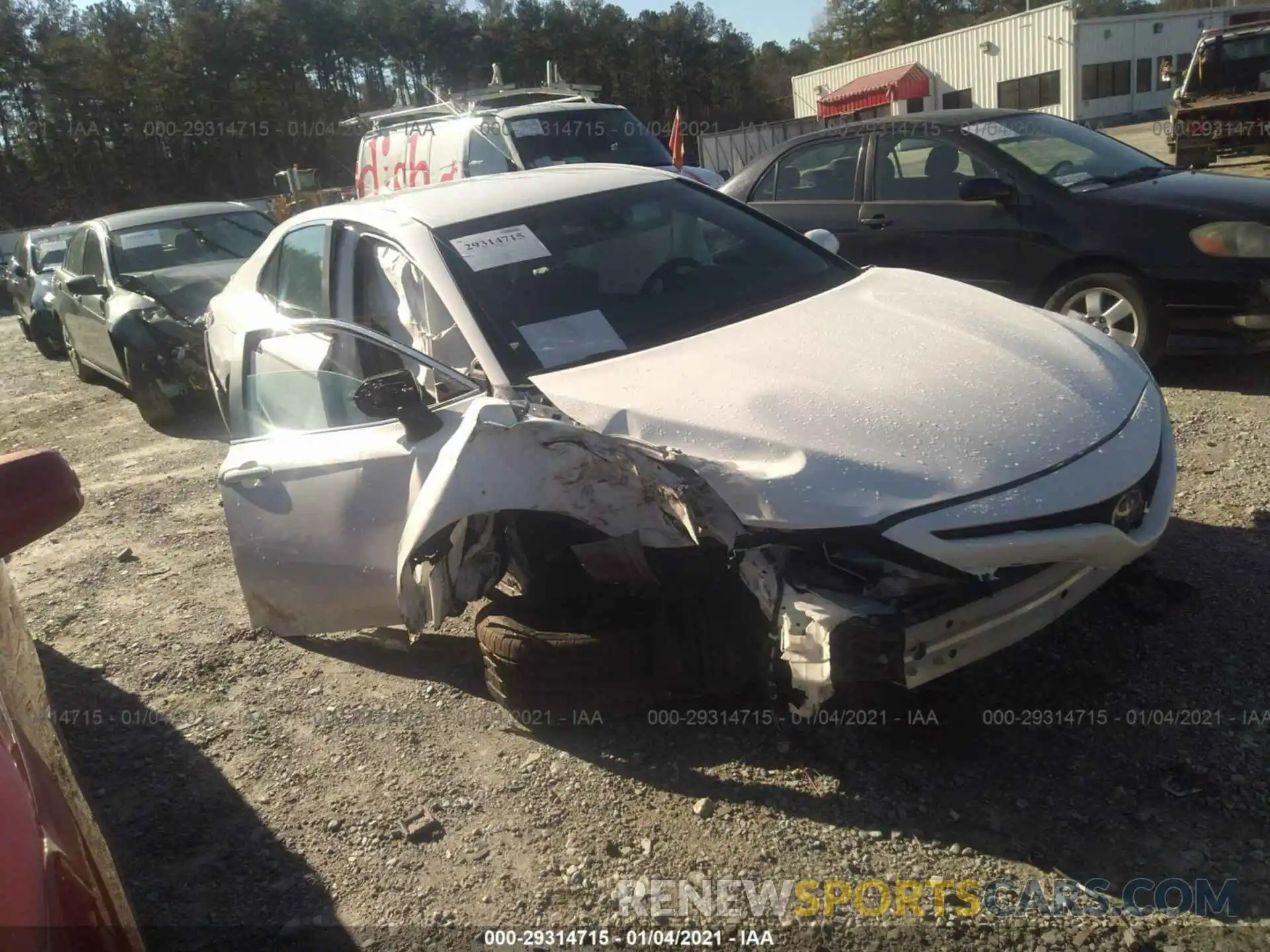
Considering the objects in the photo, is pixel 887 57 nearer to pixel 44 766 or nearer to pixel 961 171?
pixel 961 171

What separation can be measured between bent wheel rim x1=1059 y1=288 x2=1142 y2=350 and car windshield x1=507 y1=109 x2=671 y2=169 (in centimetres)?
634

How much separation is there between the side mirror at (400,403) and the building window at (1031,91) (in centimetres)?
3419

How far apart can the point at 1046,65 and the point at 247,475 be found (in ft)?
116

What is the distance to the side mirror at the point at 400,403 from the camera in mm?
2957

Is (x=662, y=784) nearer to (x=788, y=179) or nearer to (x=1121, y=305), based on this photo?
(x=1121, y=305)

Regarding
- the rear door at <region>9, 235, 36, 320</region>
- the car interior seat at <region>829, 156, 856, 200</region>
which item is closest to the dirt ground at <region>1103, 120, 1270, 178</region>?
the car interior seat at <region>829, 156, 856, 200</region>

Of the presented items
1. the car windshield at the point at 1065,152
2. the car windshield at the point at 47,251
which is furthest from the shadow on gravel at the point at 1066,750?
the car windshield at the point at 47,251

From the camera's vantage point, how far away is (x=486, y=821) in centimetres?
284

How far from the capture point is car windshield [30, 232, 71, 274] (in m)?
13.1

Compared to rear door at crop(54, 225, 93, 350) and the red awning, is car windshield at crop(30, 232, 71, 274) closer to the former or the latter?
rear door at crop(54, 225, 93, 350)

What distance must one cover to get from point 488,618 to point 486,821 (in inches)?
→ 24.6

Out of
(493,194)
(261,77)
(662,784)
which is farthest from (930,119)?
(261,77)

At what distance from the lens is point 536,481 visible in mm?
2834

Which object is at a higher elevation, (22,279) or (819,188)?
(819,188)
